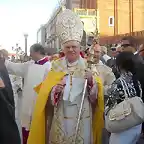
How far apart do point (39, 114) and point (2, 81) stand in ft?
5.62

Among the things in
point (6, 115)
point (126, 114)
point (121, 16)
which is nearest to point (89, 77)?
point (126, 114)

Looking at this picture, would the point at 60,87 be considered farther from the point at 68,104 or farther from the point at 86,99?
the point at 86,99

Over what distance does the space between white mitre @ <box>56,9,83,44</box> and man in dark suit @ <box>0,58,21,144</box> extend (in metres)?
1.82

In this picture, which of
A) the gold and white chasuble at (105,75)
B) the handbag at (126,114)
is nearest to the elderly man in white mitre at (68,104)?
the gold and white chasuble at (105,75)

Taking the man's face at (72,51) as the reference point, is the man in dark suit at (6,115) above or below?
below

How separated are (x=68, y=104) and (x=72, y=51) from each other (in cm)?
58

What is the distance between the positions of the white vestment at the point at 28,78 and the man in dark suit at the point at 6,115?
3.63 metres

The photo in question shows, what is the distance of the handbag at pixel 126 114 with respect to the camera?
381 centimetres

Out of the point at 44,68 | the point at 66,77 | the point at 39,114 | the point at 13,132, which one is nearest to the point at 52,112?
the point at 39,114

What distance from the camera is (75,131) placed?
4188 mm

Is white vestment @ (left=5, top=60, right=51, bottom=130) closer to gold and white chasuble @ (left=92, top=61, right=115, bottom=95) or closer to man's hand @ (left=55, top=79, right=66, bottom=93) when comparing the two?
gold and white chasuble @ (left=92, top=61, right=115, bottom=95)

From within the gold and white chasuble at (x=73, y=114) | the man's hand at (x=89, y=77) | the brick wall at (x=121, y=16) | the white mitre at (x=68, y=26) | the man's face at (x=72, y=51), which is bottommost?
the gold and white chasuble at (x=73, y=114)

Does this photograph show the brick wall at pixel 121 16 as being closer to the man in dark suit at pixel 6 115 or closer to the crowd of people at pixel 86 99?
the crowd of people at pixel 86 99

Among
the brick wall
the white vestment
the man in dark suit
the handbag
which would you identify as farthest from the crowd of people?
the brick wall
